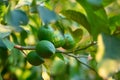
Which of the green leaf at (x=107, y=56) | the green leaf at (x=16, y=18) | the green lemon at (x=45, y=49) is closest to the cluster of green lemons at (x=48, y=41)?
the green lemon at (x=45, y=49)

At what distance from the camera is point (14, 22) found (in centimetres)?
123

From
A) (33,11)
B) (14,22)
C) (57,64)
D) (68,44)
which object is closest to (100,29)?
(68,44)

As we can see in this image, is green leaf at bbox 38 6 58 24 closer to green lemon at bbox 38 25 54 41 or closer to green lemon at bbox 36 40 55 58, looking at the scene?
green lemon at bbox 38 25 54 41

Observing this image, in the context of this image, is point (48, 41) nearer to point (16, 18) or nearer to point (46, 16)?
point (46, 16)

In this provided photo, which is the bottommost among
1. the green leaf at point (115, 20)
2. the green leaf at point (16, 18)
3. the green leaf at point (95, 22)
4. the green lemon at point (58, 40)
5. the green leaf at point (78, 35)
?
the green leaf at point (78, 35)

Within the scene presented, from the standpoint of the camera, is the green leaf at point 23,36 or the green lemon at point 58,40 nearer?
the green lemon at point 58,40

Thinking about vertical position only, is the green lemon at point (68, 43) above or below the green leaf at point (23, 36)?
above

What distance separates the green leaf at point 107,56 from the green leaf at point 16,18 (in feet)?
1.96

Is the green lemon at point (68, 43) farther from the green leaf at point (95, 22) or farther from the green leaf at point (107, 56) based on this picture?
the green leaf at point (107, 56)

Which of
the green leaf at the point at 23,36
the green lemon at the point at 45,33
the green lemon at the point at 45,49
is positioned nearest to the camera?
the green lemon at the point at 45,49

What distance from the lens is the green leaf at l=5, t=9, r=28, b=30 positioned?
120 centimetres

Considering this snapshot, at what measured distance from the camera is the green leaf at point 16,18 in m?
1.20

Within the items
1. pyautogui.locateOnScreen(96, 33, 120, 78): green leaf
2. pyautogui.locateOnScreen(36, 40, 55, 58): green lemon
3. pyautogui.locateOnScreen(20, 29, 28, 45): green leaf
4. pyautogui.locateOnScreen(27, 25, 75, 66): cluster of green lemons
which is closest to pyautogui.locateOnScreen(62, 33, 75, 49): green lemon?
pyautogui.locateOnScreen(27, 25, 75, 66): cluster of green lemons

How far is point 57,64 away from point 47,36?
72 cm
